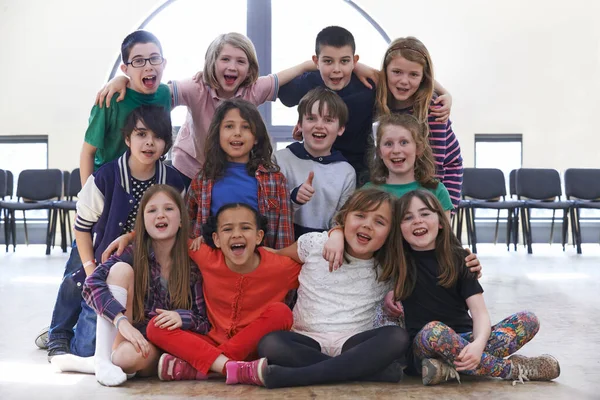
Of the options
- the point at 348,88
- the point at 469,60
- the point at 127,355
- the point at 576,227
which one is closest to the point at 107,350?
the point at 127,355

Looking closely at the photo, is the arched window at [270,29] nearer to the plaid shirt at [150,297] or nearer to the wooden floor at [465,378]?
the wooden floor at [465,378]

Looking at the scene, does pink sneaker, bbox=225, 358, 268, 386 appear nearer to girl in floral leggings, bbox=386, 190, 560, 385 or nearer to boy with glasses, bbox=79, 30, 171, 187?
girl in floral leggings, bbox=386, 190, 560, 385

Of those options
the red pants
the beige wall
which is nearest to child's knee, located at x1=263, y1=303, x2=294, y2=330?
the red pants

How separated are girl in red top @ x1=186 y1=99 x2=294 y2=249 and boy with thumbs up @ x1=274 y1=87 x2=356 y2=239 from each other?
101mm

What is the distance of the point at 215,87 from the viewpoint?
2.82 meters

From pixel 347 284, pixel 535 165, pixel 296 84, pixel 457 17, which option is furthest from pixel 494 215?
pixel 347 284

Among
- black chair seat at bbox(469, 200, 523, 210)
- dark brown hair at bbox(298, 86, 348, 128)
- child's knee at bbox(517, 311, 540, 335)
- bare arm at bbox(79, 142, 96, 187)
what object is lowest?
child's knee at bbox(517, 311, 540, 335)

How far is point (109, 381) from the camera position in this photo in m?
2.11

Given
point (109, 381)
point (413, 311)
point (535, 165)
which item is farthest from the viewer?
point (535, 165)

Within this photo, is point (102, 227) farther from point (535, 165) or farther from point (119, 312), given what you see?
point (535, 165)

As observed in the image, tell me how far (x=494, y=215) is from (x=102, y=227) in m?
6.41

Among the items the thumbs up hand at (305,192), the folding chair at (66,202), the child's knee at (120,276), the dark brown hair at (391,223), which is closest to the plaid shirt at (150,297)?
the child's knee at (120,276)

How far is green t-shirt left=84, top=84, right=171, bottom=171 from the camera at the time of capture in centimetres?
266

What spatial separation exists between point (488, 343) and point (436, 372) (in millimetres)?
211
